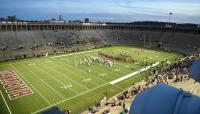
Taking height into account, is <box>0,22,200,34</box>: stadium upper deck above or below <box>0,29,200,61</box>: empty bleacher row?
above

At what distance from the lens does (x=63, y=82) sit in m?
31.2

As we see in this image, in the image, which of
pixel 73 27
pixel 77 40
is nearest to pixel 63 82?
pixel 77 40

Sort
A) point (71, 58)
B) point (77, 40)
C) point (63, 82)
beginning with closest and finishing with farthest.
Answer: point (63, 82) → point (71, 58) → point (77, 40)

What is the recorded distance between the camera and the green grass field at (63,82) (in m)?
24.2

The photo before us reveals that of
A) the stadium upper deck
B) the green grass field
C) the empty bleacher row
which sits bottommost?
the green grass field

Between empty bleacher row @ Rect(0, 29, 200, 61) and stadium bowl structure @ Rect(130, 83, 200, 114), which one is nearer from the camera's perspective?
stadium bowl structure @ Rect(130, 83, 200, 114)

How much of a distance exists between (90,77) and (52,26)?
44.0m

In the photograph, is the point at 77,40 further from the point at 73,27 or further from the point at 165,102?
the point at 165,102

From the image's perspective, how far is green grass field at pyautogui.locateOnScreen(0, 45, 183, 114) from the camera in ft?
79.5

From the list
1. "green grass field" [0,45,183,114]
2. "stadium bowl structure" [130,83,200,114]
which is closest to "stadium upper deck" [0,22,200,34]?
"green grass field" [0,45,183,114]

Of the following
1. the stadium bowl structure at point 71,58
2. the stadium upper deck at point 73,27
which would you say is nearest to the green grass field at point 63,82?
the stadium bowl structure at point 71,58

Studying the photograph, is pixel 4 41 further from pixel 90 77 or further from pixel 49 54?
pixel 90 77

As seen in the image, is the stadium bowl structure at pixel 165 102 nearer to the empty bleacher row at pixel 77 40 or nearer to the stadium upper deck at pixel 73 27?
the empty bleacher row at pixel 77 40

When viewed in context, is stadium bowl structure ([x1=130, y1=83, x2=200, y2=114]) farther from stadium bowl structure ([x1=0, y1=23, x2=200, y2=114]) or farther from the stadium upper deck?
the stadium upper deck
